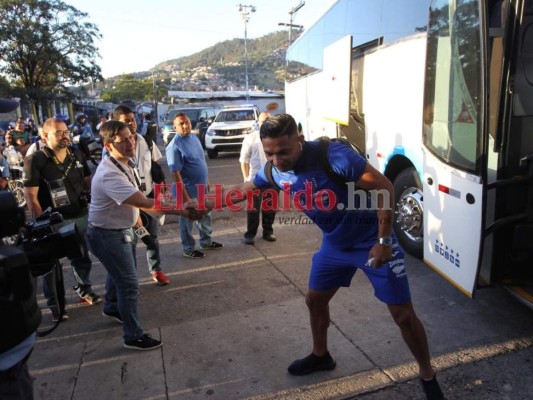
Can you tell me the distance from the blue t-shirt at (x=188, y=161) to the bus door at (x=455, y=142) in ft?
8.23

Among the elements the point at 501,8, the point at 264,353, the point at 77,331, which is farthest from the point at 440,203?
the point at 77,331

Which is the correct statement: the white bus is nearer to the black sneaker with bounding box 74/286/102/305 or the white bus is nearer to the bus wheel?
the bus wheel

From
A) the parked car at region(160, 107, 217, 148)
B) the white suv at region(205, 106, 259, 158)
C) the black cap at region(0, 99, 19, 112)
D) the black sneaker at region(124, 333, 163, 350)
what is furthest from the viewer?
the parked car at region(160, 107, 217, 148)

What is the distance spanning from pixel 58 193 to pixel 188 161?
61.1 inches

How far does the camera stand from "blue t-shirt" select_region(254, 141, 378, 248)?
94.4 inches

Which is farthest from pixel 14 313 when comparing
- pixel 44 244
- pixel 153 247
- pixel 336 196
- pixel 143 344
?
pixel 153 247

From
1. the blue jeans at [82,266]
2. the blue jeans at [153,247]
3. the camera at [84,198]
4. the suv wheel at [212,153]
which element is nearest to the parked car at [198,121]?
the suv wheel at [212,153]

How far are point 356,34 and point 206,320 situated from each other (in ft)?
16.8

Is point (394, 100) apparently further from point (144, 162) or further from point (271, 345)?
point (271, 345)

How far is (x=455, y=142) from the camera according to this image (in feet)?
11.5

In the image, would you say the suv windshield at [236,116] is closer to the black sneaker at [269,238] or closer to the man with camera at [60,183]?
the black sneaker at [269,238]

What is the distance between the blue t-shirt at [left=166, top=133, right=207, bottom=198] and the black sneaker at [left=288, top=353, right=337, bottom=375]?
274 cm

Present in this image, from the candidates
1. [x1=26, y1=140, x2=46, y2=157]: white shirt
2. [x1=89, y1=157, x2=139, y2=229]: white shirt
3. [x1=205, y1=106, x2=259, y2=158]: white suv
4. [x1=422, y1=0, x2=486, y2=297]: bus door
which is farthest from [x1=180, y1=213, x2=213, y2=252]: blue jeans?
[x1=205, y1=106, x2=259, y2=158]: white suv

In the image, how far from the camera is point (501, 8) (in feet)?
10.2
